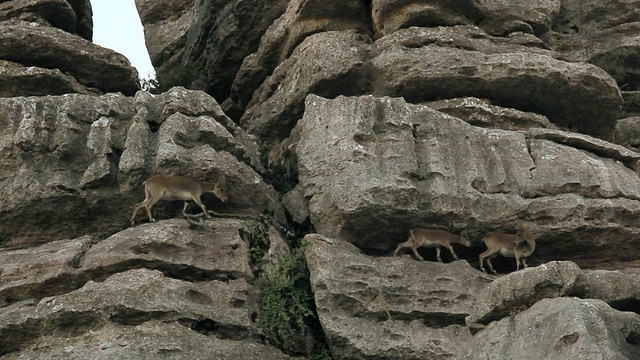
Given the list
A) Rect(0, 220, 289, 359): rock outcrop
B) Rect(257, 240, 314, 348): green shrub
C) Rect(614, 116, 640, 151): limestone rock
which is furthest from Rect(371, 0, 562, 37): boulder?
Rect(0, 220, 289, 359): rock outcrop

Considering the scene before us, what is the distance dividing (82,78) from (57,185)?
5.91m

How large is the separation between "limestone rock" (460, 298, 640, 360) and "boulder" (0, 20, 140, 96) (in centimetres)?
1428

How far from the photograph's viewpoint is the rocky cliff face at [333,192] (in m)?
16.0

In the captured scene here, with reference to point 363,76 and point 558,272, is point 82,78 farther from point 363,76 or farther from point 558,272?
point 558,272

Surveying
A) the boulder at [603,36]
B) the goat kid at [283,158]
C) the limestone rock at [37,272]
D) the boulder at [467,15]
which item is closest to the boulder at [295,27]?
the boulder at [467,15]

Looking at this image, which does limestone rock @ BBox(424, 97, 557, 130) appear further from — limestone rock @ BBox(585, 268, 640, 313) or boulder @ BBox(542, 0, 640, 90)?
limestone rock @ BBox(585, 268, 640, 313)

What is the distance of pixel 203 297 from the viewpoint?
56.0 ft

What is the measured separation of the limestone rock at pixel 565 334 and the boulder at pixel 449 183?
5679 mm

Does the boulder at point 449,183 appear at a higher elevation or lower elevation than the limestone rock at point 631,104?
higher

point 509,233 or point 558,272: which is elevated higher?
point 558,272

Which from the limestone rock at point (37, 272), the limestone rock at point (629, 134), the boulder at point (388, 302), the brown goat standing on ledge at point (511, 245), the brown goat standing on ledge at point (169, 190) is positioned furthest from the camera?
the limestone rock at point (629, 134)

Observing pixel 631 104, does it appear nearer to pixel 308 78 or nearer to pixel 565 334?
pixel 308 78

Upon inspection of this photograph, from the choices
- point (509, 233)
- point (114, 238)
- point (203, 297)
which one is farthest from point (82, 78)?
point (509, 233)

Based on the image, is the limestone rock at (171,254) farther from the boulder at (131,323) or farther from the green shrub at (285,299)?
the green shrub at (285,299)
